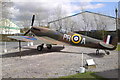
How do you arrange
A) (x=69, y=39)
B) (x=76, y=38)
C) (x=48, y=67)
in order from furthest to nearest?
(x=69, y=39) → (x=76, y=38) → (x=48, y=67)

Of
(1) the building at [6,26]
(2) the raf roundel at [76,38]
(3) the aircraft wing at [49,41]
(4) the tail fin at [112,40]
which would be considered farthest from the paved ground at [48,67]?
(1) the building at [6,26]

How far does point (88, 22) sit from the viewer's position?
32219 millimetres

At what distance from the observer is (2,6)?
2177cm

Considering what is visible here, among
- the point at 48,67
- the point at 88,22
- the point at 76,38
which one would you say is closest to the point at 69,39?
the point at 76,38

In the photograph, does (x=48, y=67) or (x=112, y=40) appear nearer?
(x=48, y=67)

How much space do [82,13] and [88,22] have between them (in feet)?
10.3

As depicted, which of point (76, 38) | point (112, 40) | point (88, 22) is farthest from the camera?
point (88, 22)

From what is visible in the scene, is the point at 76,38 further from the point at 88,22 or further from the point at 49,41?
the point at 88,22

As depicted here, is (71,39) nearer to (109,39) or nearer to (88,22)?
(109,39)

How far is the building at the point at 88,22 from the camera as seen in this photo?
95.0ft

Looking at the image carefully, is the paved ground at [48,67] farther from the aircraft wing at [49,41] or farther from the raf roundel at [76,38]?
the aircraft wing at [49,41]

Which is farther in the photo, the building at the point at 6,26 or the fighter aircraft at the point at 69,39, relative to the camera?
the building at the point at 6,26

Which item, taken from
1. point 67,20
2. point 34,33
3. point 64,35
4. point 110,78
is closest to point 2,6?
point 34,33

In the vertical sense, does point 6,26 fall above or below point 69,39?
above
